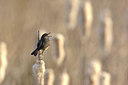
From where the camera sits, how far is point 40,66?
6.73 feet

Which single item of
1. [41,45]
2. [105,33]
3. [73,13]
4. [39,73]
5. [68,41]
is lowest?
[39,73]

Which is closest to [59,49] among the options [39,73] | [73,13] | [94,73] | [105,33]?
[94,73]

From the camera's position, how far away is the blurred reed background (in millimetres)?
3121

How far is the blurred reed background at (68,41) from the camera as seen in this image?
3.12 metres

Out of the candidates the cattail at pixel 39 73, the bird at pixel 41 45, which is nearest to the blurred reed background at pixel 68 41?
the bird at pixel 41 45

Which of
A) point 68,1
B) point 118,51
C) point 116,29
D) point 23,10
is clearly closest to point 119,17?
point 116,29

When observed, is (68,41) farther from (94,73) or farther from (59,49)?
(94,73)

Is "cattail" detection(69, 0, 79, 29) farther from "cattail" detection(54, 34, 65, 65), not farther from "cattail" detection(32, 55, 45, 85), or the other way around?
"cattail" detection(32, 55, 45, 85)

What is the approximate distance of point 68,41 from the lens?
372 cm

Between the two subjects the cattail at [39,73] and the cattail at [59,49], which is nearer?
the cattail at [39,73]

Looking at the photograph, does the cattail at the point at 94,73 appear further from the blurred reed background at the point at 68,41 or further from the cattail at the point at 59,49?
the cattail at the point at 59,49

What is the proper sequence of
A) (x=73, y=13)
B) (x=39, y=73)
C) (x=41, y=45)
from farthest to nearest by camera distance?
(x=73, y=13)
(x=41, y=45)
(x=39, y=73)

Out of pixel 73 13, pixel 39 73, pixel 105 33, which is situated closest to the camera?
pixel 39 73

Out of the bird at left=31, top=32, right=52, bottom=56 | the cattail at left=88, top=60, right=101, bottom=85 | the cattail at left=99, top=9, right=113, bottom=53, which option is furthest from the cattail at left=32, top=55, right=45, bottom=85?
the cattail at left=99, top=9, right=113, bottom=53
